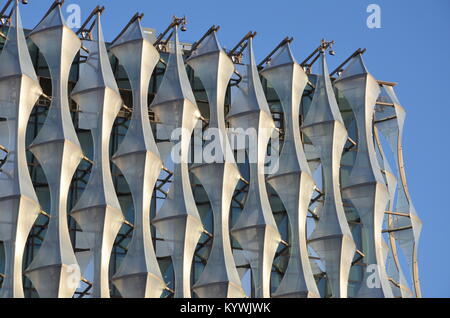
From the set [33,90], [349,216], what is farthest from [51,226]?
[349,216]

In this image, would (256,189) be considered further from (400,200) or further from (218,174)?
(400,200)

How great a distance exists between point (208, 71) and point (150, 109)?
4171 mm

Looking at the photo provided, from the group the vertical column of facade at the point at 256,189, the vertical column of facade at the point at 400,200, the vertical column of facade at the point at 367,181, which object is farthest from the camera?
the vertical column of facade at the point at 400,200

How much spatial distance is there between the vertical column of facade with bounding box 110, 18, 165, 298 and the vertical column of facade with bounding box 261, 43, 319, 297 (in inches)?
286

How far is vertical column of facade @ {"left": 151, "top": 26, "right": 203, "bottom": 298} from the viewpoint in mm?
79562

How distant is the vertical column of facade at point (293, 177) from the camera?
8138cm

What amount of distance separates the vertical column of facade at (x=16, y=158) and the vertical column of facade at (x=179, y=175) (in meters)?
7.29

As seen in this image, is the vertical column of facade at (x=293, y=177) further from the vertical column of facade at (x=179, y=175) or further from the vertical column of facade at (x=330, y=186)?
the vertical column of facade at (x=179, y=175)

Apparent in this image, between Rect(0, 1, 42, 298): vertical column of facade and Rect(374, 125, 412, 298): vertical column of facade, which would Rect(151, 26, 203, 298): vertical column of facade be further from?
Rect(374, 125, 412, 298): vertical column of facade

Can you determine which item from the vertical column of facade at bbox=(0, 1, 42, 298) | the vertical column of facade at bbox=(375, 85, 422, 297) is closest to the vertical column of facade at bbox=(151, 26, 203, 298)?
the vertical column of facade at bbox=(0, 1, 42, 298)

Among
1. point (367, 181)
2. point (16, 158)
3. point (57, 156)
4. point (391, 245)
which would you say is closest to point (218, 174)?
point (57, 156)

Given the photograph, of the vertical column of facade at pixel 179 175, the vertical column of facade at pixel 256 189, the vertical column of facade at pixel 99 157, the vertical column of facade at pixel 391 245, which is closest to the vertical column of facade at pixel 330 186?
the vertical column of facade at pixel 256 189

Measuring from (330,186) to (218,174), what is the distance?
23.5 ft
